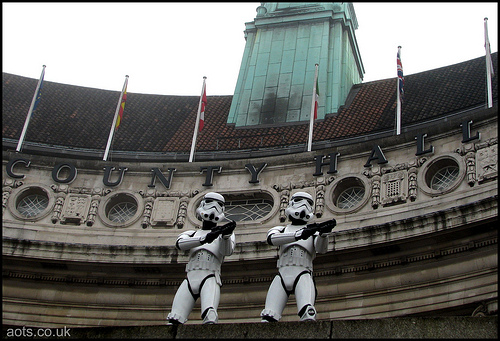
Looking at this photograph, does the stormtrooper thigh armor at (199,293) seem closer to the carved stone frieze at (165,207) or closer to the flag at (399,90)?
the carved stone frieze at (165,207)

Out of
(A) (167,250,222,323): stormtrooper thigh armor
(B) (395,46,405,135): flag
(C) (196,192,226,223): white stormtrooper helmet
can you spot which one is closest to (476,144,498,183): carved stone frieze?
(B) (395,46,405,135): flag

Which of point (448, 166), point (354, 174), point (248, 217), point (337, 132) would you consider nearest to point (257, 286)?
point (248, 217)

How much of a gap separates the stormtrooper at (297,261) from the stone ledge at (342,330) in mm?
1664

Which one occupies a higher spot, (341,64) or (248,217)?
(341,64)

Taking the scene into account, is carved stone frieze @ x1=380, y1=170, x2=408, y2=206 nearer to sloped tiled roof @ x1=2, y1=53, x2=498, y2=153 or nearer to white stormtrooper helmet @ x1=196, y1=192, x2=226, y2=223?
sloped tiled roof @ x1=2, y1=53, x2=498, y2=153

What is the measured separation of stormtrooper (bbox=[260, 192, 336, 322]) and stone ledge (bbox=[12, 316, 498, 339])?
166cm

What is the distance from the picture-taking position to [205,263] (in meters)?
13.7

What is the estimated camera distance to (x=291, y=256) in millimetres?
13516

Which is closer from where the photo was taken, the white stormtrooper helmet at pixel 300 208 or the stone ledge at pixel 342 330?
the stone ledge at pixel 342 330

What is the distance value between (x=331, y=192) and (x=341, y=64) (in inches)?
480

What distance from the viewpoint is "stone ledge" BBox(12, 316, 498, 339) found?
421 inches

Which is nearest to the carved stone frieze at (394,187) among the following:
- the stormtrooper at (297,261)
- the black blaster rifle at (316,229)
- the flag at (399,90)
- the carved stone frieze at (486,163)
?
the carved stone frieze at (486,163)

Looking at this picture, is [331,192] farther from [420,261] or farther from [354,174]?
[420,261]

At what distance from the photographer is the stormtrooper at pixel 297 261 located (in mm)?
12961
